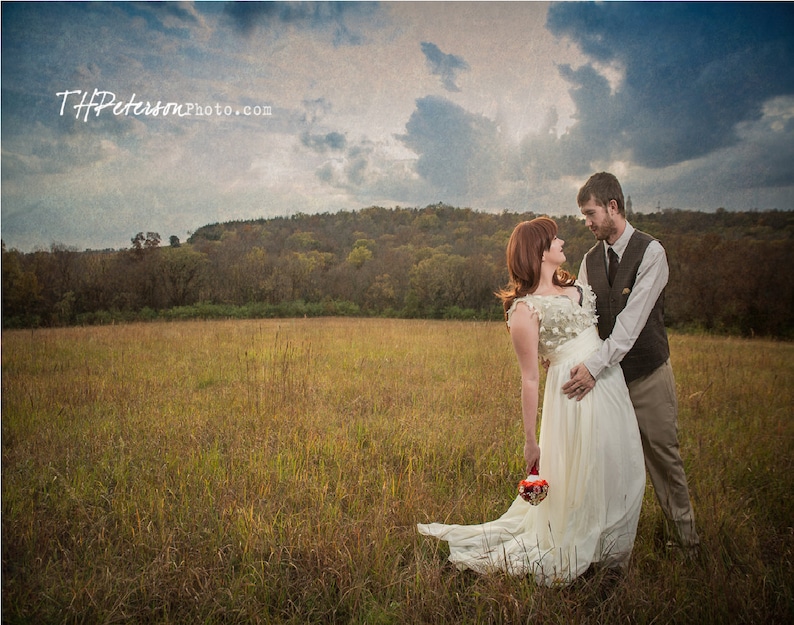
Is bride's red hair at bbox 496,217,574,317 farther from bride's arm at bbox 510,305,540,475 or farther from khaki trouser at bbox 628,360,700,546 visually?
khaki trouser at bbox 628,360,700,546

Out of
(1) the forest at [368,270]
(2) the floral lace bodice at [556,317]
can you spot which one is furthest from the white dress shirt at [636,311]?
(1) the forest at [368,270]

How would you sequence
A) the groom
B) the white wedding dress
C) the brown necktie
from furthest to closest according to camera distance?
the brown necktie → the groom → the white wedding dress

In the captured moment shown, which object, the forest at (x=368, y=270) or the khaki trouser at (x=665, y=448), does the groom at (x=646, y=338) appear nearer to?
the khaki trouser at (x=665, y=448)

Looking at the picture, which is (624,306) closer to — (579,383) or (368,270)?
(579,383)

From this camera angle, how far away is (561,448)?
6.25 feet

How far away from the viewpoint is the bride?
5.90ft

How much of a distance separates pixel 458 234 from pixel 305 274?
3695 mm

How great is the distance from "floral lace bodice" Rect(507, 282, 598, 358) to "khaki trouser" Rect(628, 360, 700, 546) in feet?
1.34

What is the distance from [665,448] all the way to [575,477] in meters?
0.45

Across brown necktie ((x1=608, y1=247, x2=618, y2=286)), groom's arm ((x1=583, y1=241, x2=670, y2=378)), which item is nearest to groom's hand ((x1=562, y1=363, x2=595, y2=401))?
groom's arm ((x1=583, y1=241, x2=670, y2=378))

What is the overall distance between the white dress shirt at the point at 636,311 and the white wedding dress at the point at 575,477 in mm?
82

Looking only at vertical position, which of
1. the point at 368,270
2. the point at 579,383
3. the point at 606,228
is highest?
the point at 368,270

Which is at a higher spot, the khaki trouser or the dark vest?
the dark vest

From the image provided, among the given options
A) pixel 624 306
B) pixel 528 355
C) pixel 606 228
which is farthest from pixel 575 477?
pixel 606 228
